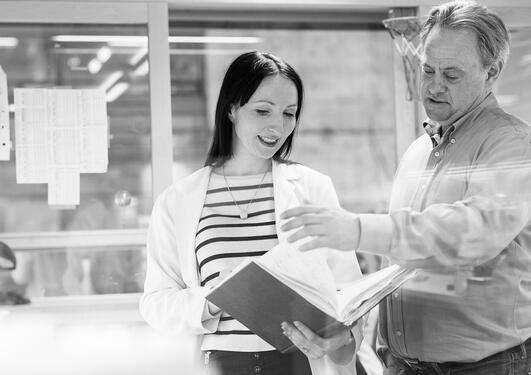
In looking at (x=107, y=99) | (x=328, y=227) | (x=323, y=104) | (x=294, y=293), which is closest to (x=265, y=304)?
(x=294, y=293)

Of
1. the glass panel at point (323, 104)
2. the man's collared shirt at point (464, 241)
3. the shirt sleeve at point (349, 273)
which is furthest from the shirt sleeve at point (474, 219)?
the glass panel at point (323, 104)

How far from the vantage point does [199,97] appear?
2479mm

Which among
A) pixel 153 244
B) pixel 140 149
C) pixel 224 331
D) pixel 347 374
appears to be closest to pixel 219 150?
pixel 153 244

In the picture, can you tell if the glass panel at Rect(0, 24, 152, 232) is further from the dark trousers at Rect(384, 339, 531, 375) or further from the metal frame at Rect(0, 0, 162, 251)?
the dark trousers at Rect(384, 339, 531, 375)

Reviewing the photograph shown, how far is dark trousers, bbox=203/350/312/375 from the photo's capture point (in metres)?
1.24

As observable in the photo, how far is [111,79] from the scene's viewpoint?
83.5 inches

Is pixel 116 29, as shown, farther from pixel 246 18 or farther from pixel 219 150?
pixel 219 150

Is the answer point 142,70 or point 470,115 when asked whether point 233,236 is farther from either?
point 142,70

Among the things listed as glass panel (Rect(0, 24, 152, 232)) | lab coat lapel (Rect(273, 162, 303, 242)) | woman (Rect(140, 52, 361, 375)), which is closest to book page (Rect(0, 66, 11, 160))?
glass panel (Rect(0, 24, 152, 232))

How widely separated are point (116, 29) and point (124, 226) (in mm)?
561

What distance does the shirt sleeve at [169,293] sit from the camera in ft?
4.16

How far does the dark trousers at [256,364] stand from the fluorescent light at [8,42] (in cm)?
110

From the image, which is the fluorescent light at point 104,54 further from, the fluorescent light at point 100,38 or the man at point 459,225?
the man at point 459,225

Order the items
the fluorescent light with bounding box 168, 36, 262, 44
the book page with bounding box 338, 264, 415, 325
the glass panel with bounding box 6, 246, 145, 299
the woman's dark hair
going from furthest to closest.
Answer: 1. the fluorescent light with bounding box 168, 36, 262, 44
2. the glass panel with bounding box 6, 246, 145, 299
3. the woman's dark hair
4. the book page with bounding box 338, 264, 415, 325
